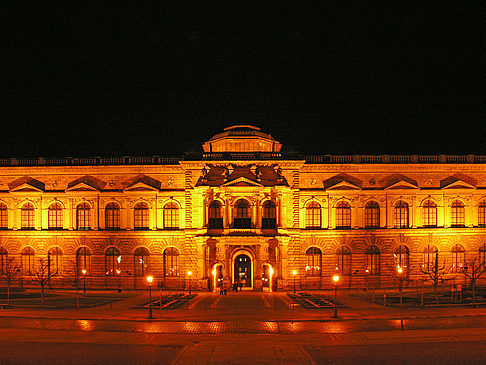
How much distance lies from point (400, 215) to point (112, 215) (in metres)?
31.3

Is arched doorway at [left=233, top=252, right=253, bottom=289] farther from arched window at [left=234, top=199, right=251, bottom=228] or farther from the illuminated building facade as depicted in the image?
arched window at [left=234, top=199, right=251, bottom=228]

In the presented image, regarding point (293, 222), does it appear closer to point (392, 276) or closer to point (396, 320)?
point (392, 276)

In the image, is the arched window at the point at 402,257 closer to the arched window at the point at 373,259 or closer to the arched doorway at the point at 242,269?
the arched window at the point at 373,259

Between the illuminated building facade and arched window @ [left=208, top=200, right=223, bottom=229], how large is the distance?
0.10 meters

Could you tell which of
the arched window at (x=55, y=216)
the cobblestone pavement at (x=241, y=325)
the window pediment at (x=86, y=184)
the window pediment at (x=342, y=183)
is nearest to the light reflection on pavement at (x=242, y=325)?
the cobblestone pavement at (x=241, y=325)

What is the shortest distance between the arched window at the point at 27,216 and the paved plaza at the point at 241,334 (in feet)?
64.4

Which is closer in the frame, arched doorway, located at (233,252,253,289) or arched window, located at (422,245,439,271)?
arched doorway, located at (233,252,253,289)

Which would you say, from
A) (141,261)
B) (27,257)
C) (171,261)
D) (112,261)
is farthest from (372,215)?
(27,257)

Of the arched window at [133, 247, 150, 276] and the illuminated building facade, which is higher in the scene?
the illuminated building facade

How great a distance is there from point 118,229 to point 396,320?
1305 inches

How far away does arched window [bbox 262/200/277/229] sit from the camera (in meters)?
55.6

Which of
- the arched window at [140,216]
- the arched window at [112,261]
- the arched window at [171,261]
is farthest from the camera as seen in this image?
the arched window at [140,216]

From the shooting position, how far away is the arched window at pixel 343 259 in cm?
5750

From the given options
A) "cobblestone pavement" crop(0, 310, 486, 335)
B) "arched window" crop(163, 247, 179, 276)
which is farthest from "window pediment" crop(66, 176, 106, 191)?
"cobblestone pavement" crop(0, 310, 486, 335)
